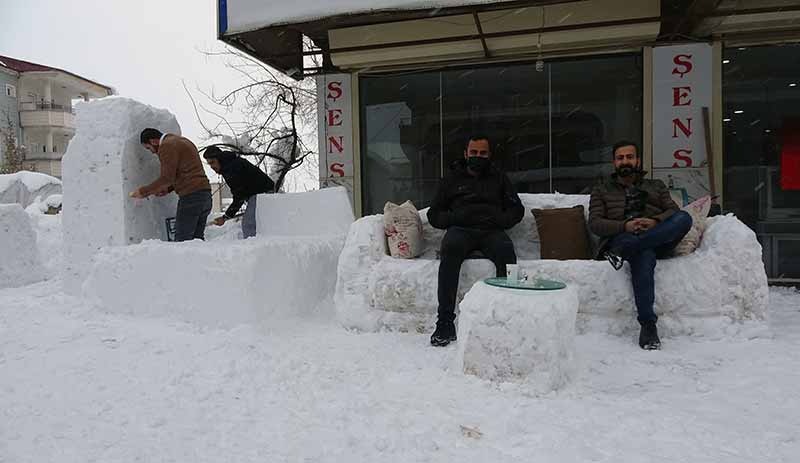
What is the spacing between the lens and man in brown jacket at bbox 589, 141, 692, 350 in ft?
10.8

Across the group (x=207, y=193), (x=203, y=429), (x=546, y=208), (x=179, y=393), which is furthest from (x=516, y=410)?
(x=207, y=193)

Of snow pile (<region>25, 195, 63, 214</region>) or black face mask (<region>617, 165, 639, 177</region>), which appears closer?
black face mask (<region>617, 165, 639, 177</region>)

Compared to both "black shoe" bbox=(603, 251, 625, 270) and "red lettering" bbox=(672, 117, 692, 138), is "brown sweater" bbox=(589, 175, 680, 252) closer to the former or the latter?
"black shoe" bbox=(603, 251, 625, 270)

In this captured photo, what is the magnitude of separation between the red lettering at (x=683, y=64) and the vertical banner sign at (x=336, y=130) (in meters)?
4.32

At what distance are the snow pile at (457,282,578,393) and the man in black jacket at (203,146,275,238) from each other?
3.16 m

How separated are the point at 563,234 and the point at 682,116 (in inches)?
150

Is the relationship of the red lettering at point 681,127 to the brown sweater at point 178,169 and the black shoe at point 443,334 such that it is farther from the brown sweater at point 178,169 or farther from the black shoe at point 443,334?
the brown sweater at point 178,169

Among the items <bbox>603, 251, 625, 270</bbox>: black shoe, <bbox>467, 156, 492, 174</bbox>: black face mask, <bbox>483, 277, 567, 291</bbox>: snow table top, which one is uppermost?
<bbox>467, 156, 492, 174</bbox>: black face mask

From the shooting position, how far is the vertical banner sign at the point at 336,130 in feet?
25.9

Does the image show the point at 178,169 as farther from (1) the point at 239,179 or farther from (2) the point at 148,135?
(1) the point at 239,179

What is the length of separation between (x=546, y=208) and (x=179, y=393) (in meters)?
2.97

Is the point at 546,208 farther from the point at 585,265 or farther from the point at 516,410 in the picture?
the point at 516,410

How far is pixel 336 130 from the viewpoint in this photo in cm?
798

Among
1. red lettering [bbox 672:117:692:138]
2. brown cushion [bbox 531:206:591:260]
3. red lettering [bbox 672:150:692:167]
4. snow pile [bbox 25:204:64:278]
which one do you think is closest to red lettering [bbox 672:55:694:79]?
red lettering [bbox 672:117:692:138]
